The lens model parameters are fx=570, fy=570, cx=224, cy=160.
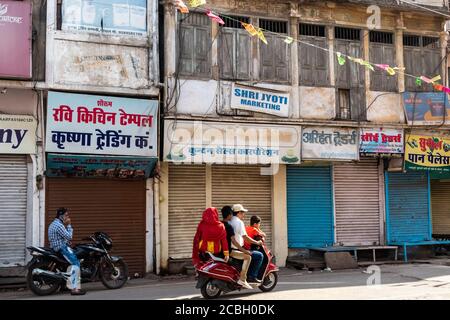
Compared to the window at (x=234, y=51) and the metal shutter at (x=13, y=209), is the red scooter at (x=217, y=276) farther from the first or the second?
the window at (x=234, y=51)

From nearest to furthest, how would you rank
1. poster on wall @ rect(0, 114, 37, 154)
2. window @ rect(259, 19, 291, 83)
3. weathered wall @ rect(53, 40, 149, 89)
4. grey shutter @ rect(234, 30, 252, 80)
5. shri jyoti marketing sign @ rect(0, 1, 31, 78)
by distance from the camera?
1. shri jyoti marketing sign @ rect(0, 1, 31, 78)
2. poster on wall @ rect(0, 114, 37, 154)
3. weathered wall @ rect(53, 40, 149, 89)
4. grey shutter @ rect(234, 30, 252, 80)
5. window @ rect(259, 19, 291, 83)

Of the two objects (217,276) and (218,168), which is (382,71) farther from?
(217,276)

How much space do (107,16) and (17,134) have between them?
3.48 metres

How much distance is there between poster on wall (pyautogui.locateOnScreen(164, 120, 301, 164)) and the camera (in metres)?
13.8

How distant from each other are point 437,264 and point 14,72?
1164 cm

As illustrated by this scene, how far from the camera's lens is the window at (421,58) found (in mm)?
16984

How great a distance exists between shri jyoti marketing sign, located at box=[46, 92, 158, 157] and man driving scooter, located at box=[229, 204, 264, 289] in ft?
14.2

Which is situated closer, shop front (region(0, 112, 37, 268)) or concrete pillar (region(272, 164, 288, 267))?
shop front (region(0, 112, 37, 268))

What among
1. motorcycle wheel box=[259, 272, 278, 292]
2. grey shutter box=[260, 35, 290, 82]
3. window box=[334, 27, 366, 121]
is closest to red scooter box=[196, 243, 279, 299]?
motorcycle wheel box=[259, 272, 278, 292]

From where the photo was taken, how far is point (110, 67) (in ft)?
43.9

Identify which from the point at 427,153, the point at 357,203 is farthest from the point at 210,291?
the point at 427,153

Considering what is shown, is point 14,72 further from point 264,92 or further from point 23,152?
point 264,92

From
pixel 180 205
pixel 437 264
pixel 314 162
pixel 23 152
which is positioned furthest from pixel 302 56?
pixel 23 152

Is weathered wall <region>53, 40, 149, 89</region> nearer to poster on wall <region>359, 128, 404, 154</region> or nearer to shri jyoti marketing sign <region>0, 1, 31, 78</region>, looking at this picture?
shri jyoti marketing sign <region>0, 1, 31, 78</region>
